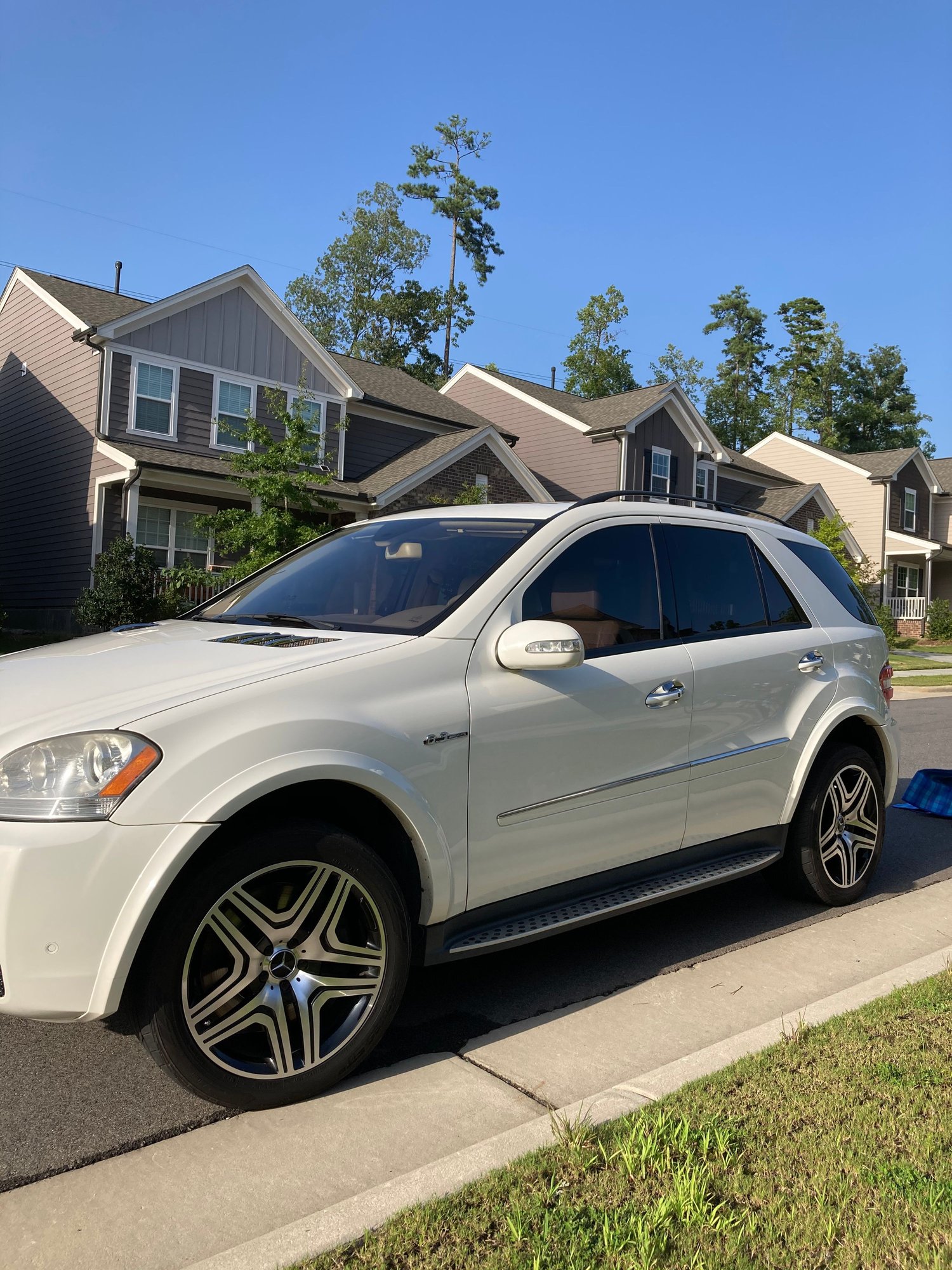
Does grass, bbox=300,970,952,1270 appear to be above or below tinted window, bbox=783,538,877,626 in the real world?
below

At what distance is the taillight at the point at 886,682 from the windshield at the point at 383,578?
243 cm

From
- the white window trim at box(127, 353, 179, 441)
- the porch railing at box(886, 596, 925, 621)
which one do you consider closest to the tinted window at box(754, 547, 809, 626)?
the white window trim at box(127, 353, 179, 441)

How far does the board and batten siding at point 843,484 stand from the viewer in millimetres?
43344

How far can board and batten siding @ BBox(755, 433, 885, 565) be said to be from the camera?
4334cm

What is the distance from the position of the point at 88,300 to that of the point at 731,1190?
24601 mm

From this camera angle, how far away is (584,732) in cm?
374

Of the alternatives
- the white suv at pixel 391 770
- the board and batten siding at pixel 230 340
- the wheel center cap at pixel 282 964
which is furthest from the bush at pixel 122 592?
the wheel center cap at pixel 282 964

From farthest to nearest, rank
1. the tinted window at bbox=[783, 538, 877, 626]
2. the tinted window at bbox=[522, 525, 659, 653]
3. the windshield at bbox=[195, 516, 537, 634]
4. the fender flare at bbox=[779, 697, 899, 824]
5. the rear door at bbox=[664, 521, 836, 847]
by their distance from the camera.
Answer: the tinted window at bbox=[783, 538, 877, 626] < the fender flare at bbox=[779, 697, 899, 824] < the rear door at bbox=[664, 521, 836, 847] < the tinted window at bbox=[522, 525, 659, 653] < the windshield at bbox=[195, 516, 537, 634]

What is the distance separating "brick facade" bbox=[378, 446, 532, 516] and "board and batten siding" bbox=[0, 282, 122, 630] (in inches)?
267

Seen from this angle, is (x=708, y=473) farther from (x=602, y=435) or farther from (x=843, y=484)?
(x=843, y=484)

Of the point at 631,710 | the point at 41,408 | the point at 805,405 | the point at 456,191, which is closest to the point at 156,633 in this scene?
the point at 631,710

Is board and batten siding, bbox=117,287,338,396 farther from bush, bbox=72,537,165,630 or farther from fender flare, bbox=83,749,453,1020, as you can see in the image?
fender flare, bbox=83,749,453,1020

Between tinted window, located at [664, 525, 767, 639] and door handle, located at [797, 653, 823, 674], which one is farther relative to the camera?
door handle, located at [797, 653, 823, 674]

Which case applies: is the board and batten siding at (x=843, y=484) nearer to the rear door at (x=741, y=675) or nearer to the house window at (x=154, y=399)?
the house window at (x=154, y=399)
